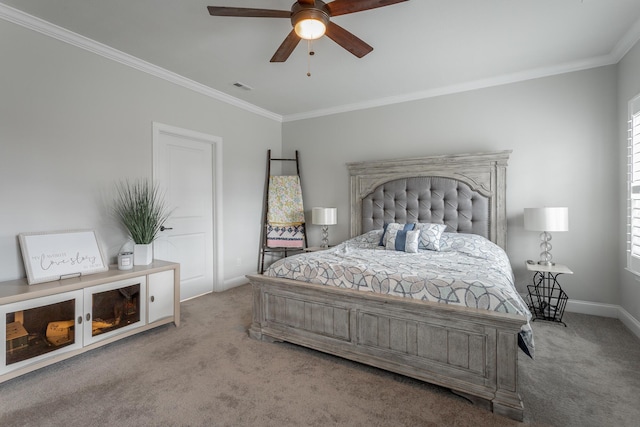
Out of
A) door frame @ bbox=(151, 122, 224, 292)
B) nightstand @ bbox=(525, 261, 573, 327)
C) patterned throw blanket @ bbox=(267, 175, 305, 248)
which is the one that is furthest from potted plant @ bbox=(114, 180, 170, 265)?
nightstand @ bbox=(525, 261, 573, 327)

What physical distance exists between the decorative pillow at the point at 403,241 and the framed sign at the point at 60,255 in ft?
8.98

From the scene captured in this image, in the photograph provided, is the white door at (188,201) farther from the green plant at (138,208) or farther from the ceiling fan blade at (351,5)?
the ceiling fan blade at (351,5)

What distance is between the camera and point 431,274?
2098 mm

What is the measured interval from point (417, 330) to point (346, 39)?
207cm

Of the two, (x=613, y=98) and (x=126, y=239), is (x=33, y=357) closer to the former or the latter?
(x=126, y=239)

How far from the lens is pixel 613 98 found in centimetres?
309

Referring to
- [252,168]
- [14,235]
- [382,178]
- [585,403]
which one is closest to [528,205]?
[382,178]

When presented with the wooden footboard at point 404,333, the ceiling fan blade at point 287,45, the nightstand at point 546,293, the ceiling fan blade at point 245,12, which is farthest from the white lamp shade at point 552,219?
the ceiling fan blade at point 245,12

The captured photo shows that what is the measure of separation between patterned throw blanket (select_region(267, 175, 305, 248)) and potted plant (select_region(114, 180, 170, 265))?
6.07 ft

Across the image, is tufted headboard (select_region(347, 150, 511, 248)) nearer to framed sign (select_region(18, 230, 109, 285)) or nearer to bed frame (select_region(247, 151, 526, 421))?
bed frame (select_region(247, 151, 526, 421))

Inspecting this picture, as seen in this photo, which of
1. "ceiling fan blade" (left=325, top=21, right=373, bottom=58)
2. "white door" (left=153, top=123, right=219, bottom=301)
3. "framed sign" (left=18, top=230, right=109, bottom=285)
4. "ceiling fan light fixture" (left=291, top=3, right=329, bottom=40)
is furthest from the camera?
"white door" (left=153, top=123, right=219, bottom=301)

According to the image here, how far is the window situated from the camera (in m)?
2.71

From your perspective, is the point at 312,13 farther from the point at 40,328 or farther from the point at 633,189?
the point at 633,189

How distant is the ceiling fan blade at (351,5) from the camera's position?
181 cm
